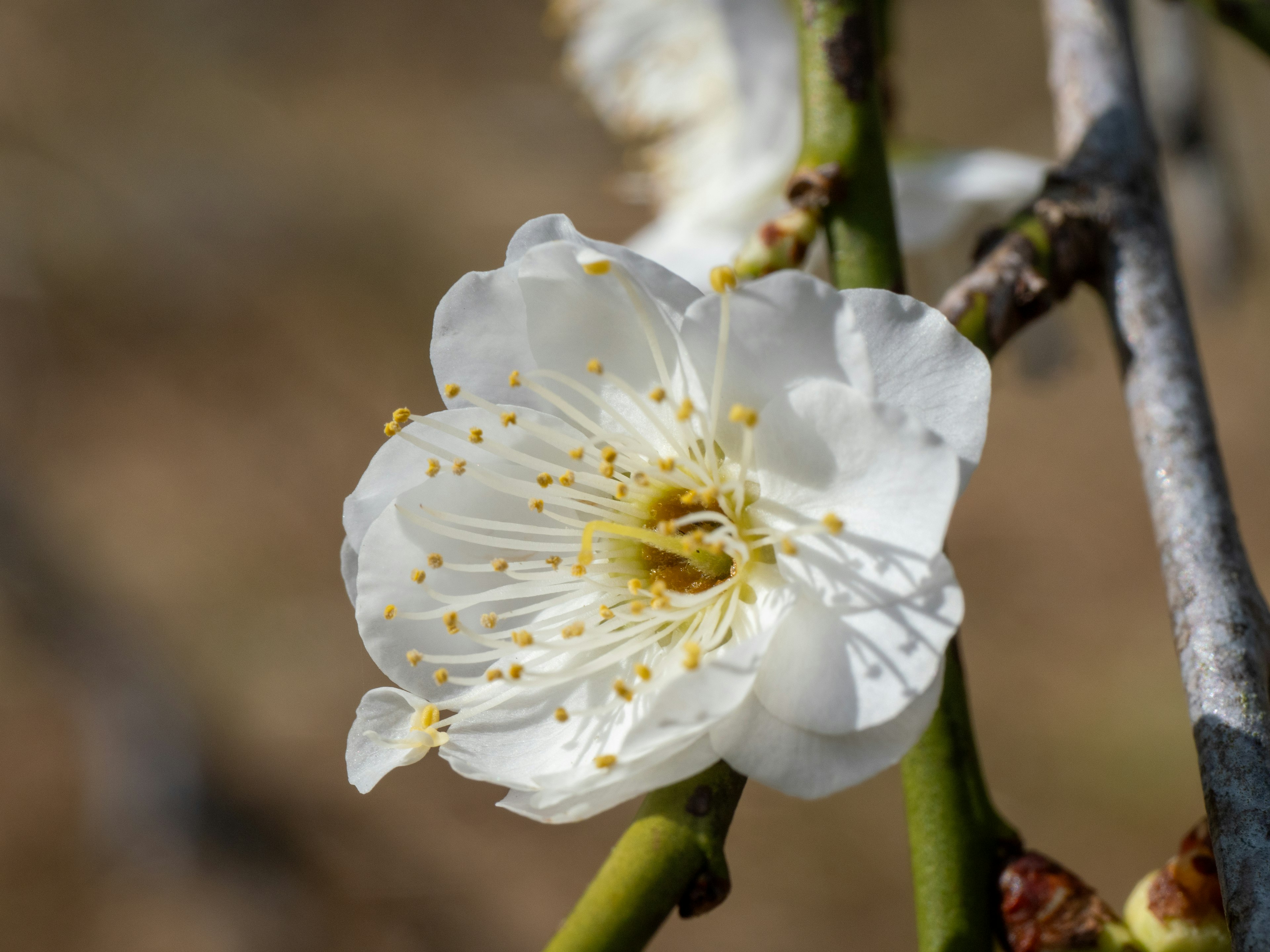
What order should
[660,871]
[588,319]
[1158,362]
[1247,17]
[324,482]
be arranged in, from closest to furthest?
1. [660,871]
2. [588,319]
3. [1158,362]
4. [1247,17]
5. [324,482]

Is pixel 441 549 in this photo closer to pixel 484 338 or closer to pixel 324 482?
pixel 484 338

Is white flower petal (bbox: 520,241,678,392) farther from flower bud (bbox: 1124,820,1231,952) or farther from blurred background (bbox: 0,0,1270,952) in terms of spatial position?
blurred background (bbox: 0,0,1270,952)

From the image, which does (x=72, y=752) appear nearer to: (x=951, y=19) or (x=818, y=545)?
(x=818, y=545)

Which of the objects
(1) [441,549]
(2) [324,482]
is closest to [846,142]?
(1) [441,549]

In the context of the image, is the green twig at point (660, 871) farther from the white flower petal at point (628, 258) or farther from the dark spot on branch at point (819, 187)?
the dark spot on branch at point (819, 187)

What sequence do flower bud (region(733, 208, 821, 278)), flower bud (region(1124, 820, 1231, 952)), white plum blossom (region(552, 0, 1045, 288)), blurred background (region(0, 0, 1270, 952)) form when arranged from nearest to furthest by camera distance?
flower bud (region(1124, 820, 1231, 952)), flower bud (region(733, 208, 821, 278)), white plum blossom (region(552, 0, 1045, 288)), blurred background (region(0, 0, 1270, 952))

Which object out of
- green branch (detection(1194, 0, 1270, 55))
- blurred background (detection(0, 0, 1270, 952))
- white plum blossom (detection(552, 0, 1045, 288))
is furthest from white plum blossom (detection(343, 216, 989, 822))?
blurred background (detection(0, 0, 1270, 952))
